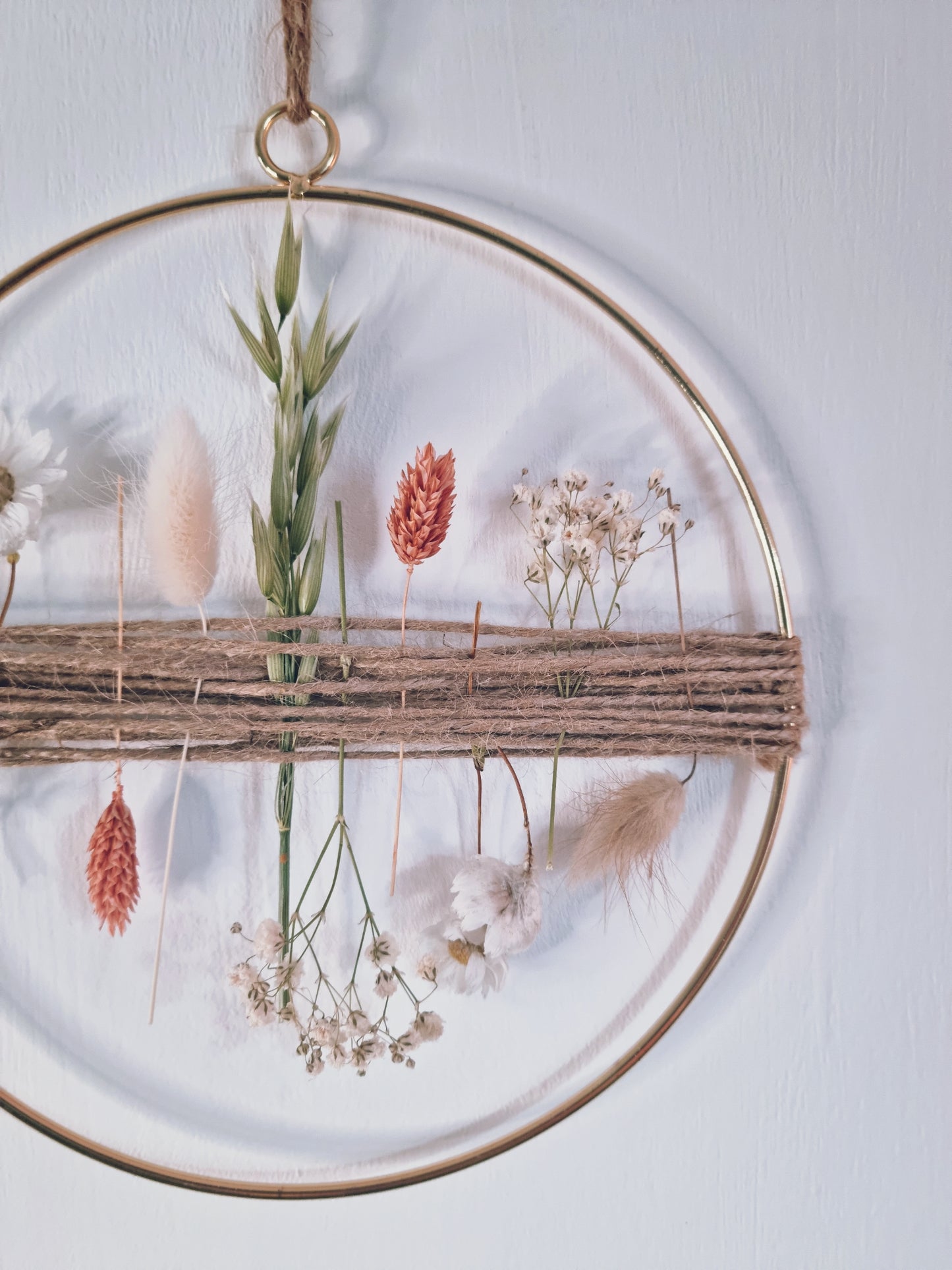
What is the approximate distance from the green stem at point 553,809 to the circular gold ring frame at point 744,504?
0.14m

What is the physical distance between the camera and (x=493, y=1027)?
0.57m

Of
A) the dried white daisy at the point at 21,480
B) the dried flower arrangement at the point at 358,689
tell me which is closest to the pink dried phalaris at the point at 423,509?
the dried flower arrangement at the point at 358,689

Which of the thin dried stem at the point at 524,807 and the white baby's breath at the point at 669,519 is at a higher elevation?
the white baby's breath at the point at 669,519

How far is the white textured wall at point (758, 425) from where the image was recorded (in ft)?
1.81

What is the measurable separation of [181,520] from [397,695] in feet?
0.60

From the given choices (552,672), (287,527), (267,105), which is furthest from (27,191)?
(552,672)

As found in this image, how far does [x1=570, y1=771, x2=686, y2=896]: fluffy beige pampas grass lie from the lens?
541 mm

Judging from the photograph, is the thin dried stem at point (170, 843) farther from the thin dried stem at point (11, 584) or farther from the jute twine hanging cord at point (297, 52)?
the jute twine hanging cord at point (297, 52)

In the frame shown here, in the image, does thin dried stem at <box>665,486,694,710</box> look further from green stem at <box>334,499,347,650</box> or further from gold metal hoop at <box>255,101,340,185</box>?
gold metal hoop at <box>255,101,340,185</box>

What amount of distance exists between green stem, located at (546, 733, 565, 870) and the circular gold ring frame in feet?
0.45

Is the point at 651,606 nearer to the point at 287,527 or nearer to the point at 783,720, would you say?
the point at 783,720

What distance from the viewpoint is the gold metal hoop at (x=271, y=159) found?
53 centimetres

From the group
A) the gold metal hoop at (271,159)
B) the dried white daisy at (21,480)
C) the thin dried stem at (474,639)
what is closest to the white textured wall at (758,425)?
the gold metal hoop at (271,159)

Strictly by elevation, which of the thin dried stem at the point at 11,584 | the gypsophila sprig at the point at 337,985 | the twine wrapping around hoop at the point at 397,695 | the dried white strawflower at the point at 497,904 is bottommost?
the gypsophila sprig at the point at 337,985
